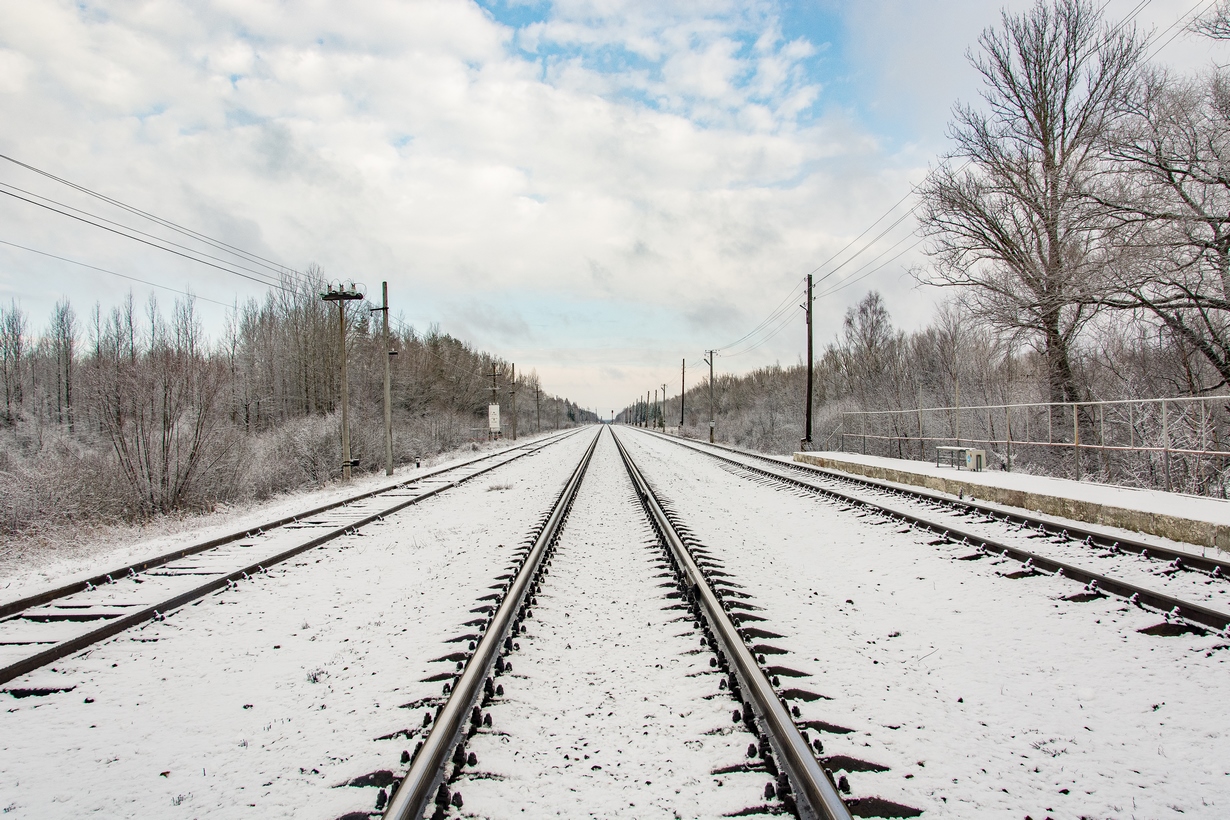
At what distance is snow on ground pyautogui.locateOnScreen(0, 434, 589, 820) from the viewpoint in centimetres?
262

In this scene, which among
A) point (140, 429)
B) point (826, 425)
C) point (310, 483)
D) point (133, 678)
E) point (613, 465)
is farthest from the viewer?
point (826, 425)

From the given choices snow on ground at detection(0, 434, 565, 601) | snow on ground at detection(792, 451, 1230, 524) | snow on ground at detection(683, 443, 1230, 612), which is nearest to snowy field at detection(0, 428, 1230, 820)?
snow on ground at detection(683, 443, 1230, 612)

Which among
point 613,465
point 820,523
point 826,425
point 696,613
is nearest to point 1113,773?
point 696,613

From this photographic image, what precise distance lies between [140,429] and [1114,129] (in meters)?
24.8

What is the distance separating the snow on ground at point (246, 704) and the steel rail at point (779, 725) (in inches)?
66.6

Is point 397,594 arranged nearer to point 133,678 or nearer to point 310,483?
point 133,678

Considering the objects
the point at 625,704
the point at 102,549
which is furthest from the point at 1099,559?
the point at 102,549

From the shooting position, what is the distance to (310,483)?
20.9 meters

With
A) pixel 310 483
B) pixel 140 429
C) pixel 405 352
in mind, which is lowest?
pixel 310 483

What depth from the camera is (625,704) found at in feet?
10.9

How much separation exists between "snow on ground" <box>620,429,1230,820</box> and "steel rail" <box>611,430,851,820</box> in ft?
0.82

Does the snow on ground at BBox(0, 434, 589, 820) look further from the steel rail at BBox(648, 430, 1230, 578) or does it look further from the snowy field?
the steel rail at BBox(648, 430, 1230, 578)

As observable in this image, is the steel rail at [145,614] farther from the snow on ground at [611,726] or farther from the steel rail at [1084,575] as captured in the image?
the steel rail at [1084,575]


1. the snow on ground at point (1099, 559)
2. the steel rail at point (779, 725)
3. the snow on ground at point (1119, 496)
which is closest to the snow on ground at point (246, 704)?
the steel rail at point (779, 725)
